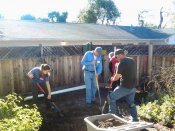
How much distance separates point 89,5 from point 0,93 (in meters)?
35.8

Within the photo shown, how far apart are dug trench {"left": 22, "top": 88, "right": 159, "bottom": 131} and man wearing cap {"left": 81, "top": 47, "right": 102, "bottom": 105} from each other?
1.47ft

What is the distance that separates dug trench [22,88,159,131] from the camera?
638 centimetres

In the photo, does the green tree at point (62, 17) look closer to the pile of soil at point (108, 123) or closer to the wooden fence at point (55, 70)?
the wooden fence at point (55, 70)

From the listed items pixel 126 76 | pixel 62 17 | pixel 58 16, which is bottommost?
pixel 126 76

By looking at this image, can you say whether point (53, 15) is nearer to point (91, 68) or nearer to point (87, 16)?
point (87, 16)

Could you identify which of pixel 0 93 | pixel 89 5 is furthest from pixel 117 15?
pixel 0 93

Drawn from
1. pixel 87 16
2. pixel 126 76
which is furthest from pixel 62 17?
pixel 126 76

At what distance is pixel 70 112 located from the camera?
7.50 meters

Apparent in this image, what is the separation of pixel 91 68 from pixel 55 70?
6.38ft

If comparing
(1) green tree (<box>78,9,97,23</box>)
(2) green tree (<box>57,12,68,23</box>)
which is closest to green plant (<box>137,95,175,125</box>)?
(1) green tree (<box>78,9,97,23</box>)

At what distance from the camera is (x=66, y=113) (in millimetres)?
7387

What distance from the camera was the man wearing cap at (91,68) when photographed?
799 centimetres

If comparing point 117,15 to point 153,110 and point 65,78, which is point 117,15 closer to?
point 65,78

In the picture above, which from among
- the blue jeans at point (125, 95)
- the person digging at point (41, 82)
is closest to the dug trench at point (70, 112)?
the person digging at point (41, 82)
